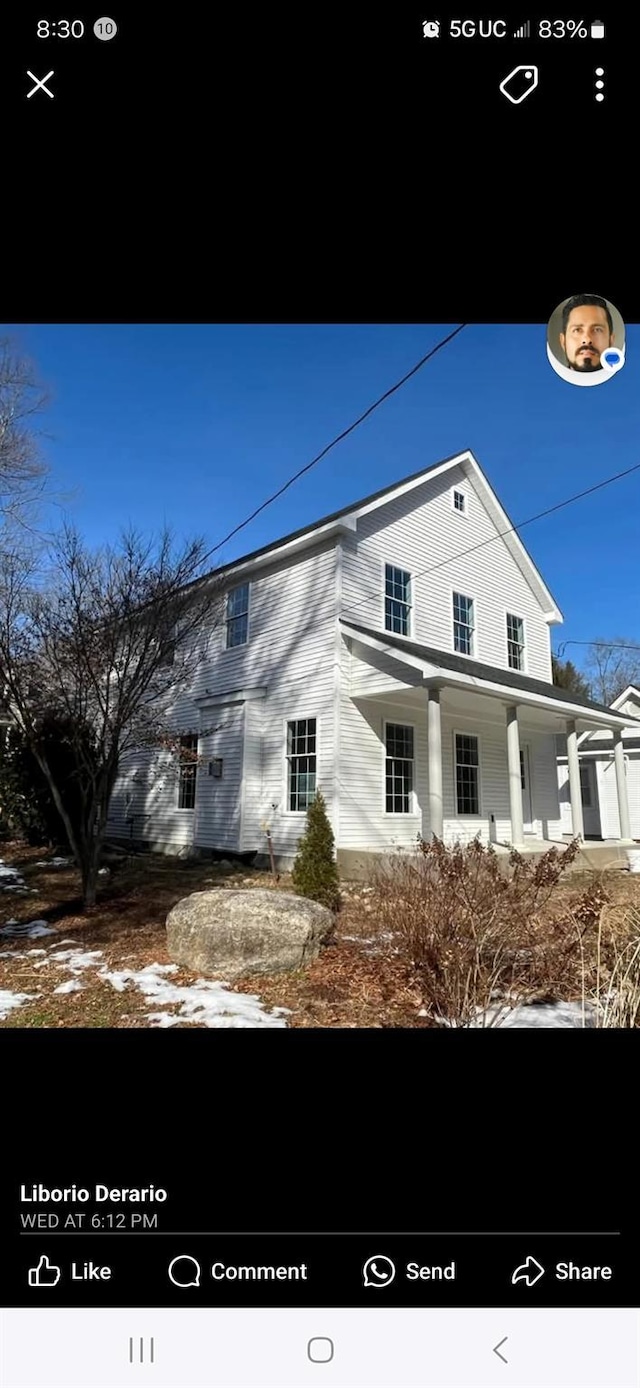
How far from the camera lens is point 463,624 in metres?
12.5

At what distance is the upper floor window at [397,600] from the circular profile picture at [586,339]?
9.67 metres

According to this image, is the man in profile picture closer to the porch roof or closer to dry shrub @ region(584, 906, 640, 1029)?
dry shrub @ region(584, 906, 640, 1029)

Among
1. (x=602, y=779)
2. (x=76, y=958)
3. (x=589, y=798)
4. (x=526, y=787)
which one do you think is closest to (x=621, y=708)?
(x=602, y=779)

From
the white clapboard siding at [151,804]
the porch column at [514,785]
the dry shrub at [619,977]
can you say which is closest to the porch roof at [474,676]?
the porch column at [514,785]

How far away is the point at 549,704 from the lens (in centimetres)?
1115

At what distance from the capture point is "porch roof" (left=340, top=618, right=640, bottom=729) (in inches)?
350

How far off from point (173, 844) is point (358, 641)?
5.58 m

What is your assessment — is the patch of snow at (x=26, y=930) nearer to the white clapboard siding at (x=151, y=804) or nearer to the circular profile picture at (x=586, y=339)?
the circular profile picture at (x=586, y=339)

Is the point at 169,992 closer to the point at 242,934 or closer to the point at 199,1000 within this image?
the point at 199,1000

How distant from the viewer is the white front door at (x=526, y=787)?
13.9 metres

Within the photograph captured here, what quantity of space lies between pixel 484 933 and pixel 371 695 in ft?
22.8

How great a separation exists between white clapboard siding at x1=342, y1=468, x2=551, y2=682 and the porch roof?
1.44 ft
